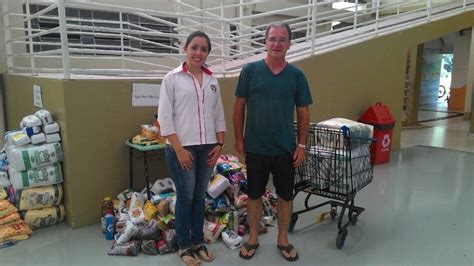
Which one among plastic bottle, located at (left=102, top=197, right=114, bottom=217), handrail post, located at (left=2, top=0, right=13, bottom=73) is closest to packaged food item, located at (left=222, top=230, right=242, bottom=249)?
plastic bottle, located at (left=102, top=197, right=114, bottom=217)

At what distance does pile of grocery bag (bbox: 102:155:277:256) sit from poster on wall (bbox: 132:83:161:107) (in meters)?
0.67

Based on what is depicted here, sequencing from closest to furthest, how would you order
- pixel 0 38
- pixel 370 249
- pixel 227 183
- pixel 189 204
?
pixel 189 204 → pixel 370 249 → pixel 227 183 → pixel 0 38

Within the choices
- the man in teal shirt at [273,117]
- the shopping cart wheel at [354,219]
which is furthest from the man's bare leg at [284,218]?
the shopping cart wheel at [354,219]

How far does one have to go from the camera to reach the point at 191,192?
7.81 ft

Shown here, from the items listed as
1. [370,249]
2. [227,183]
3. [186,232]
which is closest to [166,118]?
[186,232]

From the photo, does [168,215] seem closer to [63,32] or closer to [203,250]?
[203,250]

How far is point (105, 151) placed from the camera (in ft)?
9.84

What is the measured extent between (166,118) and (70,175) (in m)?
1.14

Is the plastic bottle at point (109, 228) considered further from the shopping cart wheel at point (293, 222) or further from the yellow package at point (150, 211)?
the shopping cart wheel at point (293, 222)

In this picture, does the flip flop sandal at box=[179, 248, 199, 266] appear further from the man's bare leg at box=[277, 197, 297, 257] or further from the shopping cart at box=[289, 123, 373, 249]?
the shopping cart at box=[289, 123, 373, 249]

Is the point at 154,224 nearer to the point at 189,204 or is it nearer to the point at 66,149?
the point at 189,204

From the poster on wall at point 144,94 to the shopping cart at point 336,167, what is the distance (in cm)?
136

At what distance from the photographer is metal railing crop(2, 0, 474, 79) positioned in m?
3.31

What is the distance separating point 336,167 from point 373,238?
25.3 inches
